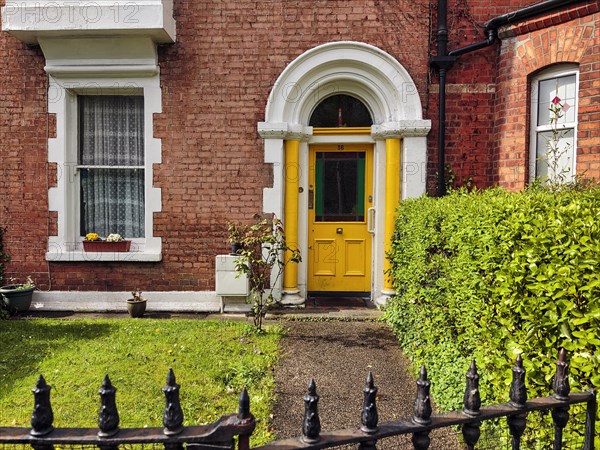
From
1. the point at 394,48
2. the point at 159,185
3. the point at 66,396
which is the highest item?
the point at 394,48

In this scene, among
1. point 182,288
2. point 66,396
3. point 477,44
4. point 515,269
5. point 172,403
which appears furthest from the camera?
point 182,288

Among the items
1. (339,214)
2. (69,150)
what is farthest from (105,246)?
(339,214)

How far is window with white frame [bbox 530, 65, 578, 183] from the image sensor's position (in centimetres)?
602

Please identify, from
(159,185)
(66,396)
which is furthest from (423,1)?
(66,396)

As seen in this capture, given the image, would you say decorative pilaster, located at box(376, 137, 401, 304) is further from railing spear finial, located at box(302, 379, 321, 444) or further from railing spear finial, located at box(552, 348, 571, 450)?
railing spear finial, located at box(302, 379, 321, 444)

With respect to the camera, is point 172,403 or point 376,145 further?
point 376,145

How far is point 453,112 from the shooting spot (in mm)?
7055

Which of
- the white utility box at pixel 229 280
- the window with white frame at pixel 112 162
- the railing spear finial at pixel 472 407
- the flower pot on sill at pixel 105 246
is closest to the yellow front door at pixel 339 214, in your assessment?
the white utility box at pixel 229 280

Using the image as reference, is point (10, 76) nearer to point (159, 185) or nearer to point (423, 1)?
point (159, 185)

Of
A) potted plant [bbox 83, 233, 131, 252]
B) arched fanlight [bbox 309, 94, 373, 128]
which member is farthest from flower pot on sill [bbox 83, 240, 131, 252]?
arched fanlight [bbox 309, 94, 373, 128]

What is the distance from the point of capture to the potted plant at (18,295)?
6.76 m

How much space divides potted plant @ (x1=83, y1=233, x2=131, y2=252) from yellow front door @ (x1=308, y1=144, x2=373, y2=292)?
307 centimetres

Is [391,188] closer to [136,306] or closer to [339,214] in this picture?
[339,214]

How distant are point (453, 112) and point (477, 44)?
3.41 feet
